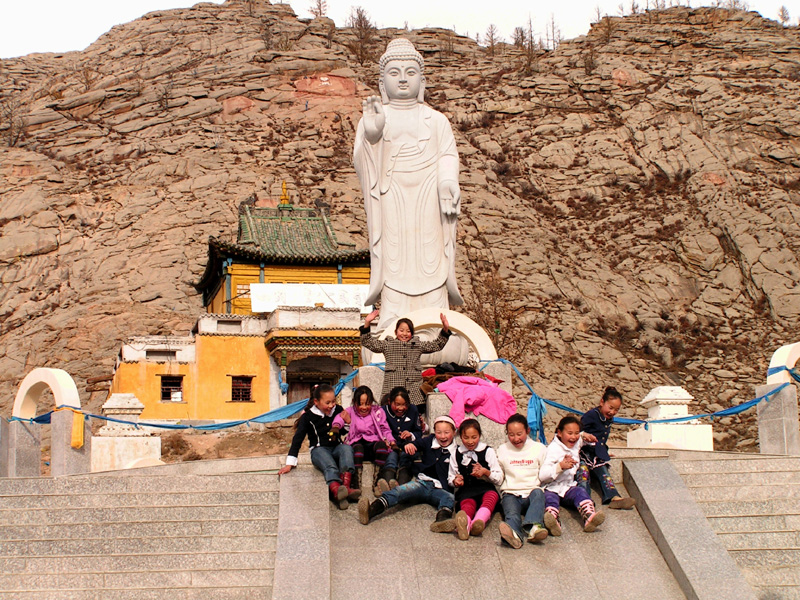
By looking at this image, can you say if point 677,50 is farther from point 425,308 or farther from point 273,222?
point 425,308

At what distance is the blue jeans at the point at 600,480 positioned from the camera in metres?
8.63

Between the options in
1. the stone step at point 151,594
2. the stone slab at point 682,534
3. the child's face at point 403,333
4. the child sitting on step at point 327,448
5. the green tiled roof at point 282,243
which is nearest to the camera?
the stone slab at point 682,534

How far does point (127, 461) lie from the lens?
16.8 meters

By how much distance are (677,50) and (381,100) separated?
51.6 meters

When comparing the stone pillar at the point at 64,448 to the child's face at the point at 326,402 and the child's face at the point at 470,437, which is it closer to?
the child's face at the point at 326,402

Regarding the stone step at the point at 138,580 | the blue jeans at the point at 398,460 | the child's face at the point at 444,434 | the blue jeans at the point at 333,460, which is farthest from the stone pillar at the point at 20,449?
the child's face at the point at 444,434

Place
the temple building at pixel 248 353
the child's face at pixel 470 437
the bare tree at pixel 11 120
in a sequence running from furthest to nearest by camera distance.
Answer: the bare tree at pixel 11 120 < the temple building at pixel 248 353 < the child's face at pixel 470 437

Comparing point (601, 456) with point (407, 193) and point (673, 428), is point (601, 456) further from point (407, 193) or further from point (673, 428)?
point (673, 428)

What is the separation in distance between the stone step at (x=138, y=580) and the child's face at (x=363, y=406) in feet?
6.69

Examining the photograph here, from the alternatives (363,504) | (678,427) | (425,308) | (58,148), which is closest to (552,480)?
(363,504)

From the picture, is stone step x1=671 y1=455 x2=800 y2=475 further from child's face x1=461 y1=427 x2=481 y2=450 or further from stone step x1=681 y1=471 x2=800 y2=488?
child's face x1=461 y1=427 x2=481 y2=450

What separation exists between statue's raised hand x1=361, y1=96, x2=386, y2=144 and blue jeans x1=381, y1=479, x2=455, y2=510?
574cm

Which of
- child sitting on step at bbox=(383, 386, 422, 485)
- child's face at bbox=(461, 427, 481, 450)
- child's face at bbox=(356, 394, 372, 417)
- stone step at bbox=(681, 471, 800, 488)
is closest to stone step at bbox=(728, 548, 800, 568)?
stone step at bbox=(681, 471, 800, 488)

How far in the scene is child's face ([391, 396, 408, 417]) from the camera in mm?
9438
